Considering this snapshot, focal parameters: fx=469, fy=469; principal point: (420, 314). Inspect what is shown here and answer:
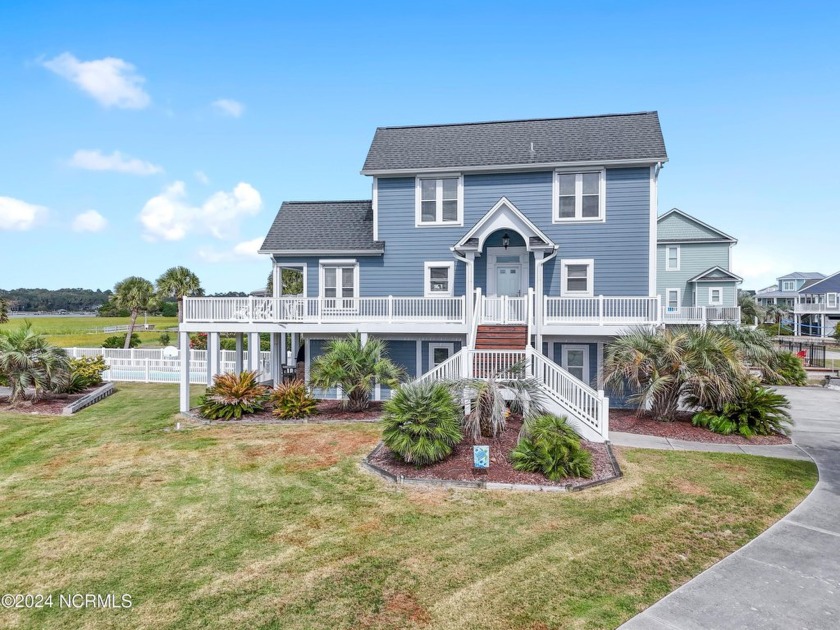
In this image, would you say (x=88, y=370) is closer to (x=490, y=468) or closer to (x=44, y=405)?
(x=44, y=405)

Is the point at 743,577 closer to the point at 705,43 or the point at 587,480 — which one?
the point at 587,480

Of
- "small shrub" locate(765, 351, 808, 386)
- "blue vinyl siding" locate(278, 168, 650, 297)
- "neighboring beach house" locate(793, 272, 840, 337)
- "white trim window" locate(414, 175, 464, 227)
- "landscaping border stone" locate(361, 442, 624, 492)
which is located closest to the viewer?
"landscaping border stone" locate(361, 442, 624, 492)

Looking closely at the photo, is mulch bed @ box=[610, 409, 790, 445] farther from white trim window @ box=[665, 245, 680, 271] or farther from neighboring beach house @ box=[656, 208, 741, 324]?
white trim window @ box=[665, 245, 680, 271]

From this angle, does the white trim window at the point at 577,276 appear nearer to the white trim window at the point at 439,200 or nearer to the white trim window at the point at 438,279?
the white trim window at the point at 438,279

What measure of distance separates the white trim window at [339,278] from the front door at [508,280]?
5.17 metres

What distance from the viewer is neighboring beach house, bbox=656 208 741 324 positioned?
32.3 metres

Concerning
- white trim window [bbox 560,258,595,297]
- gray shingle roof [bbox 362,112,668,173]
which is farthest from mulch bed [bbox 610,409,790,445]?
gray shingle roof [bbox 362,112,668,173]

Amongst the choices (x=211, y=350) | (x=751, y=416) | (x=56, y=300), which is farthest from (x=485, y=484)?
(x=56, y=300)

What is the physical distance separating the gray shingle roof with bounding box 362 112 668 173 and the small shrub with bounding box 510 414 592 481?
10.3 m

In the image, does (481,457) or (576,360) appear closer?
(481,457)

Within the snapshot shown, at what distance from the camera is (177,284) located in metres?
34.2

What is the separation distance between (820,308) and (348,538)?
237ft

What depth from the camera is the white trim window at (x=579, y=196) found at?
52.3 ft

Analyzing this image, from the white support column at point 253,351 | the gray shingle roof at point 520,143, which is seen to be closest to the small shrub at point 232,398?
the white support column at point 253,351
